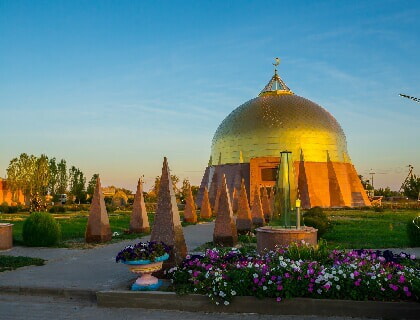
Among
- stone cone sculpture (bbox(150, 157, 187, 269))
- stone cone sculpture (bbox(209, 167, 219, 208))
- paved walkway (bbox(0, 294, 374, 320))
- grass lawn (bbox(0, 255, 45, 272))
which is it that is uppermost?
stone cone sculpture (bbox(209, 167, 219, 208))

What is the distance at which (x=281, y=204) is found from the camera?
14.4 m

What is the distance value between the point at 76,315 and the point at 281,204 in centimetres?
850

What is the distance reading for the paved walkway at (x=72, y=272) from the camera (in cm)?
901


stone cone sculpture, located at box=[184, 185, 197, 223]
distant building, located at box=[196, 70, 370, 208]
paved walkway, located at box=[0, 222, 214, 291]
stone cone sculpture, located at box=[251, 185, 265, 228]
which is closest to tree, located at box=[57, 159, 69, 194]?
distant building, located at box=[196, 70, 370, 208]

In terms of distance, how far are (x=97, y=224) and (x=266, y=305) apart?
39.3ft

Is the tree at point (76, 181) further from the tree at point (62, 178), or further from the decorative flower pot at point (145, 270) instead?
the decorative flower pot at point (145, 270)

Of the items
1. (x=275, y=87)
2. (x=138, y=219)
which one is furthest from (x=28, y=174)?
(x=138, y=219)

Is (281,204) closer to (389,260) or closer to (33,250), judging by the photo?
(389,260)

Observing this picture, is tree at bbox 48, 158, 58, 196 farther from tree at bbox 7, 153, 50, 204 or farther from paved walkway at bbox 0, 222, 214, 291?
paved walkway at bbox 0, 222, 214, 291

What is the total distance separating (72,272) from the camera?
10648 millimetres

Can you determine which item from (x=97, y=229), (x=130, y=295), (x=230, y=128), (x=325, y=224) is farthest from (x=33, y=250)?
(x=230, y=128)

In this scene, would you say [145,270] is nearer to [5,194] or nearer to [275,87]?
[275,87]

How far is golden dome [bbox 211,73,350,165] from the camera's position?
5569 centimetres

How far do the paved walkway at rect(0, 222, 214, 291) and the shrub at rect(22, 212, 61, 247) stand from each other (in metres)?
1.32
